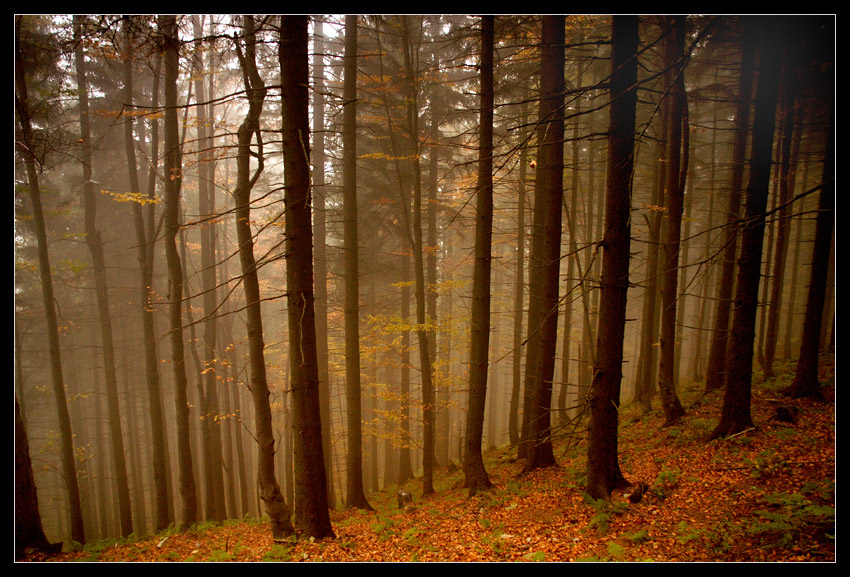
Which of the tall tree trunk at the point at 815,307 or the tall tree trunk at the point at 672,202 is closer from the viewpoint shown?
the tall tree trunk at the point at 672,202

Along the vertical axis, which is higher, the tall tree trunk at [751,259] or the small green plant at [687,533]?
the tall tree trunk at [751,259]

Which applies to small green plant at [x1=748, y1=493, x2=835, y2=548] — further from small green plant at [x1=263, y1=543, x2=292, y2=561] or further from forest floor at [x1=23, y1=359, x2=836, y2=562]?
small green plant at [x1=263, y1=543, x2=292, y2=561]

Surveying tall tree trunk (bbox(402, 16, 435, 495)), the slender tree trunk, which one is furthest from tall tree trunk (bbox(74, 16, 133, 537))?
tall tree trunk (bbox(402, 16, 435, 495))

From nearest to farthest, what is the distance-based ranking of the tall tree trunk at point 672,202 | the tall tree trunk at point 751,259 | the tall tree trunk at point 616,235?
1. the tall tree trunk at point 616,235
2. the tall tree trunk at point 751,259
3. the tall tree trunk at point 672,202

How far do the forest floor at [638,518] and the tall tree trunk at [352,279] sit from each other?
979mm

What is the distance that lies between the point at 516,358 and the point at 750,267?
7242mm

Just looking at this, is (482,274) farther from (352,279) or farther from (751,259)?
(751,259)

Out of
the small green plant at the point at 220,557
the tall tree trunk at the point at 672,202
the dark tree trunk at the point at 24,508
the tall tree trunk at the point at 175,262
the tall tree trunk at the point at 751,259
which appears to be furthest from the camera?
the tall tree trunk at the point at 672,202

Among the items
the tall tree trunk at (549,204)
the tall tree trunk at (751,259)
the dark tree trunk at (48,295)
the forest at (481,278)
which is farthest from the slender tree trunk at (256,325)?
the tall tree trunk at (751,259)

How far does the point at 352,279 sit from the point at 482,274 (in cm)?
334

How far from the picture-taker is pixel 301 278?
574 centimetres

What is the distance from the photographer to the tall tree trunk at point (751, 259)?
7.27 meters

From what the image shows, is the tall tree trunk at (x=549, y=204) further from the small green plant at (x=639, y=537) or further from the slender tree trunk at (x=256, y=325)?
the slender tree trunk at (x=256, y=325)

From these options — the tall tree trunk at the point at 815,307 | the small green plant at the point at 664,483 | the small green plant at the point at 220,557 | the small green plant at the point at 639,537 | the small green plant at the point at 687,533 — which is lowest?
the small green plant at the point at 220,557
